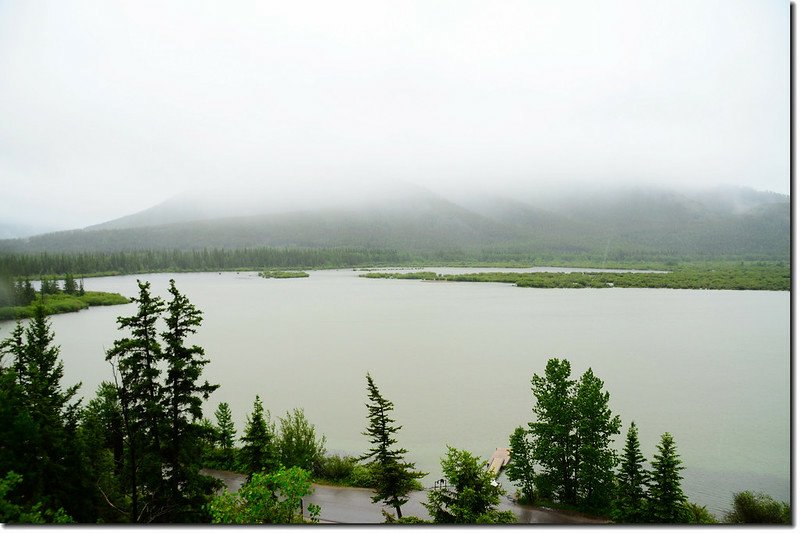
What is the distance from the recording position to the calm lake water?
8.48 meters

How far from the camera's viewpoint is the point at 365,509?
6.09m

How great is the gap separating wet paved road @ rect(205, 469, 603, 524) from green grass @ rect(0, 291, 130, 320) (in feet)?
17.6

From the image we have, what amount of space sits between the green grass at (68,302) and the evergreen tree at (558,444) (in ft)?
29.4

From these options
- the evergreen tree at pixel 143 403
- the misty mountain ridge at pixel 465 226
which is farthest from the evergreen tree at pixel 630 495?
the misty mountain ridge at pixel 465 226

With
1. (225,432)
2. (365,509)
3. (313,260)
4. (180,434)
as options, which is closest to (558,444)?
(365,509)

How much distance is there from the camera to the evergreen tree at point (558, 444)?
6.42 metres

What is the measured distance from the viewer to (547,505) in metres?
6.26

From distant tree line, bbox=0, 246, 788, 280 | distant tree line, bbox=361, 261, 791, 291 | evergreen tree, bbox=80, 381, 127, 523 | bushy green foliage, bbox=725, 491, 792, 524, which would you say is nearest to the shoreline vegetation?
distant tree line, bbox=361, 261, 791, 291

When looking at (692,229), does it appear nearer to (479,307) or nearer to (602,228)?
(602,228)

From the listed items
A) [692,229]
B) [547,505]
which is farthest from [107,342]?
[692,229]

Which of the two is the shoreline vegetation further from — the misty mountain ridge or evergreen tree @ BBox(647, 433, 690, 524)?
evergreen tree @ BBox(647, 433, 690, 524)

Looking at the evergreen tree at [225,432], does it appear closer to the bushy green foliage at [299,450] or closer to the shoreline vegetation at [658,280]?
the bushy green foliage at [299,450]

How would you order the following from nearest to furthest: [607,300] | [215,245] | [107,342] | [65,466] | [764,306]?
[65,466] → [107,342] → [764,306] → [607,300] → [215,245]

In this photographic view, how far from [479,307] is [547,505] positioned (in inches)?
754
